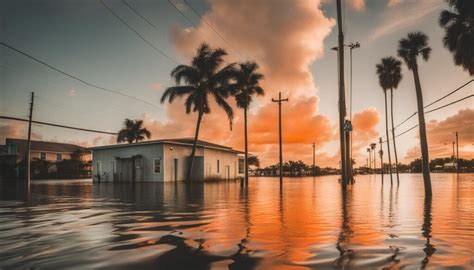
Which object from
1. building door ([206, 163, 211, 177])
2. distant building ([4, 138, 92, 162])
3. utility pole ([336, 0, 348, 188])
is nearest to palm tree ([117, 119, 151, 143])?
distant building ([4, 138, 92, 162])

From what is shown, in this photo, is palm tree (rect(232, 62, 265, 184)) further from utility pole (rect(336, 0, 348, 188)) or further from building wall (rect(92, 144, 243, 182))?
utility pole (rect(336, 0, 348, 188))

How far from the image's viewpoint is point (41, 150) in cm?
7700

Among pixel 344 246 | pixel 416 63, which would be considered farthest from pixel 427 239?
pixel 416 63

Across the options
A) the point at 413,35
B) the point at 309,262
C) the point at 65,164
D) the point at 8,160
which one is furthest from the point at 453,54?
the point at 8,160

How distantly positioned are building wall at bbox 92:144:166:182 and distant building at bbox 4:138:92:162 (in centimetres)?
3093

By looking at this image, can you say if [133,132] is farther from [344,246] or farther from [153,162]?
[344,246]

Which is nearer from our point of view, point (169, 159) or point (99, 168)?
point (169, 159)

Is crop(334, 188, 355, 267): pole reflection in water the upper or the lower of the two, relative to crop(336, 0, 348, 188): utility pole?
lower

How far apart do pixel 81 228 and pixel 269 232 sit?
3.95 meters

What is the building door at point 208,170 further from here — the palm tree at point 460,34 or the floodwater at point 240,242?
the floodwater at point 240,242

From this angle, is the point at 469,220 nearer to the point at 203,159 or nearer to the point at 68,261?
the point at 68,261

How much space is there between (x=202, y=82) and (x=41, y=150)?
2055 inches

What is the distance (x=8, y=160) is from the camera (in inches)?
2857

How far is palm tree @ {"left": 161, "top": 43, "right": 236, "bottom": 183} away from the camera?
125 feet
